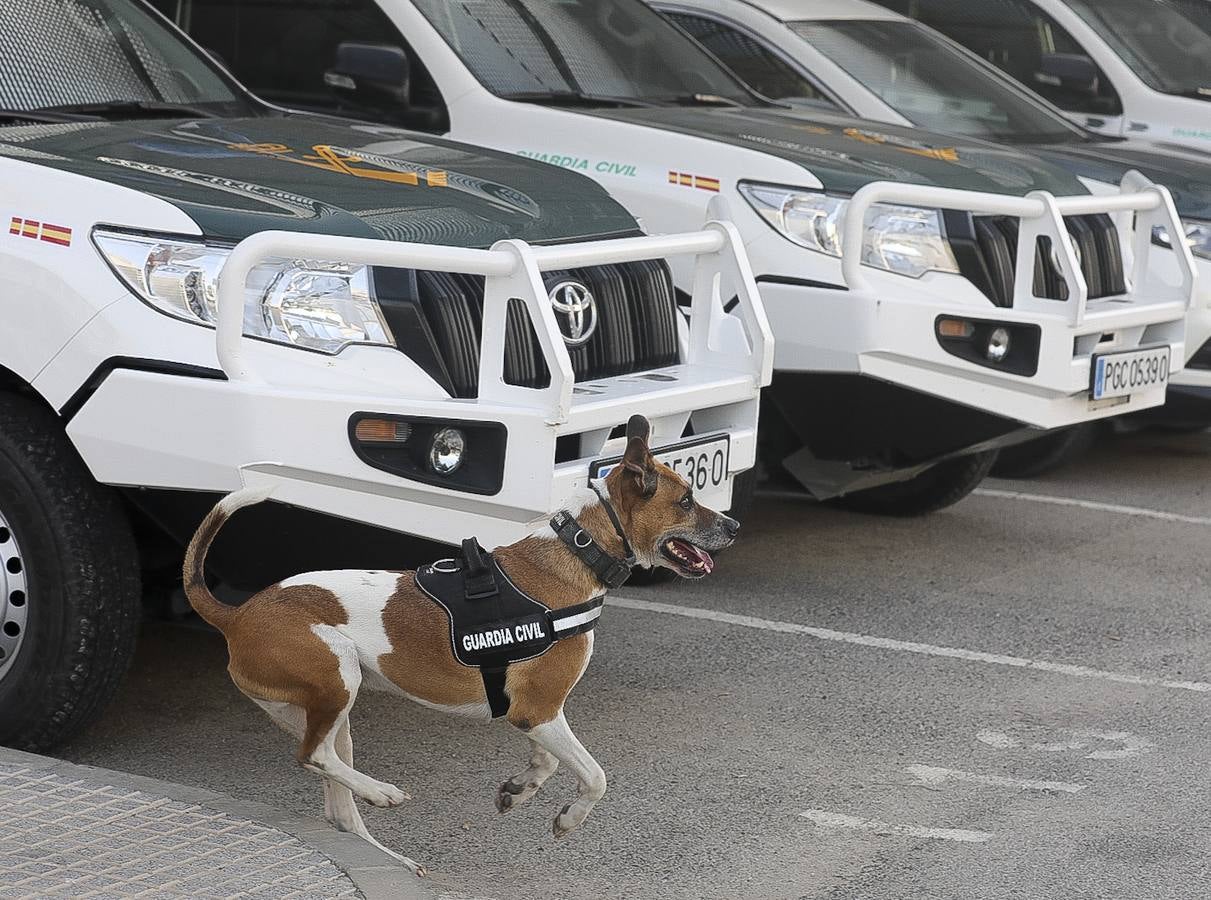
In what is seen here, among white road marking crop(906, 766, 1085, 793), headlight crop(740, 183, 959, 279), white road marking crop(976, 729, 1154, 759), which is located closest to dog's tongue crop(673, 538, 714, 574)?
white road marking crop(906, 766, 1085, 793)

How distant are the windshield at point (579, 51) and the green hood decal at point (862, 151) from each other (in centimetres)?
28

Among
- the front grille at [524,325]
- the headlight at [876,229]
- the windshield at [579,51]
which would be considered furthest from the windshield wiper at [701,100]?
the front grille at [524,325]

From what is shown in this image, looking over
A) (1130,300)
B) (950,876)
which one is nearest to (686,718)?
(950,876)

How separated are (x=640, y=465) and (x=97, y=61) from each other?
2687mm

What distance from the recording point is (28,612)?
4332 mm

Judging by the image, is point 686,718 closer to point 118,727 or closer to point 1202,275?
point 118,727

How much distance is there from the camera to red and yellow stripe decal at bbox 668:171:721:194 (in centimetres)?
627

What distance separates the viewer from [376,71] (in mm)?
6465

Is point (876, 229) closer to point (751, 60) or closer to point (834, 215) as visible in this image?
point (834, 215)

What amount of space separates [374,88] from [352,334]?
257 centimetres

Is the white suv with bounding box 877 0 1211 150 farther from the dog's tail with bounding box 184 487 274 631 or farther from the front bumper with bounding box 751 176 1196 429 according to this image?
the dog's tail with bounding box 184 487 274 631

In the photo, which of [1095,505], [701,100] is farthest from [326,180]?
[1095,505]

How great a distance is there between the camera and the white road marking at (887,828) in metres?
4.21

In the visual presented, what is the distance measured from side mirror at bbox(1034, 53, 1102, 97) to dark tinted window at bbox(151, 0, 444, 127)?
4.30 meters
